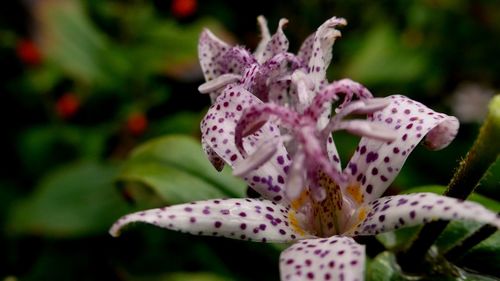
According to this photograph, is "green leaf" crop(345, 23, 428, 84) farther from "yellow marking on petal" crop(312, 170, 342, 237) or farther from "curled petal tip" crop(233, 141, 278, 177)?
Answer: "curled petal tip" crop(233, 141, 278, 177)

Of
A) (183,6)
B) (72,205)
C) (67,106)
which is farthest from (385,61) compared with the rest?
(72,205)

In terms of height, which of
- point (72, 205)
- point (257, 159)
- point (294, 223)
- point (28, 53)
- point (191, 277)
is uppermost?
point (257, 159)

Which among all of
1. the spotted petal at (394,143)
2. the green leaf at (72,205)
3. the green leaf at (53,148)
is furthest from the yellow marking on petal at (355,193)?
the green leaf at (53,148)

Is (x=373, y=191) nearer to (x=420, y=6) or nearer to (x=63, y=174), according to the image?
(x=63, y=174)

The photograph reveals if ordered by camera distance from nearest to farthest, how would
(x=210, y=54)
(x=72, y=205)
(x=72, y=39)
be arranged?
(x=210, y=54) < (x=72, y=205) < (x=72, y=39)

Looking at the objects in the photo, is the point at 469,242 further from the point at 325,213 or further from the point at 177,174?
the point at 177,174

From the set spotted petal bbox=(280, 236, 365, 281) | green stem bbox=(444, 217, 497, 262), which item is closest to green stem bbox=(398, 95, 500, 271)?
green stem bbox=(444, 217, 497, 262)

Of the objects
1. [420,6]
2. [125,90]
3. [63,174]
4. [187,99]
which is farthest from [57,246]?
[420,6]
